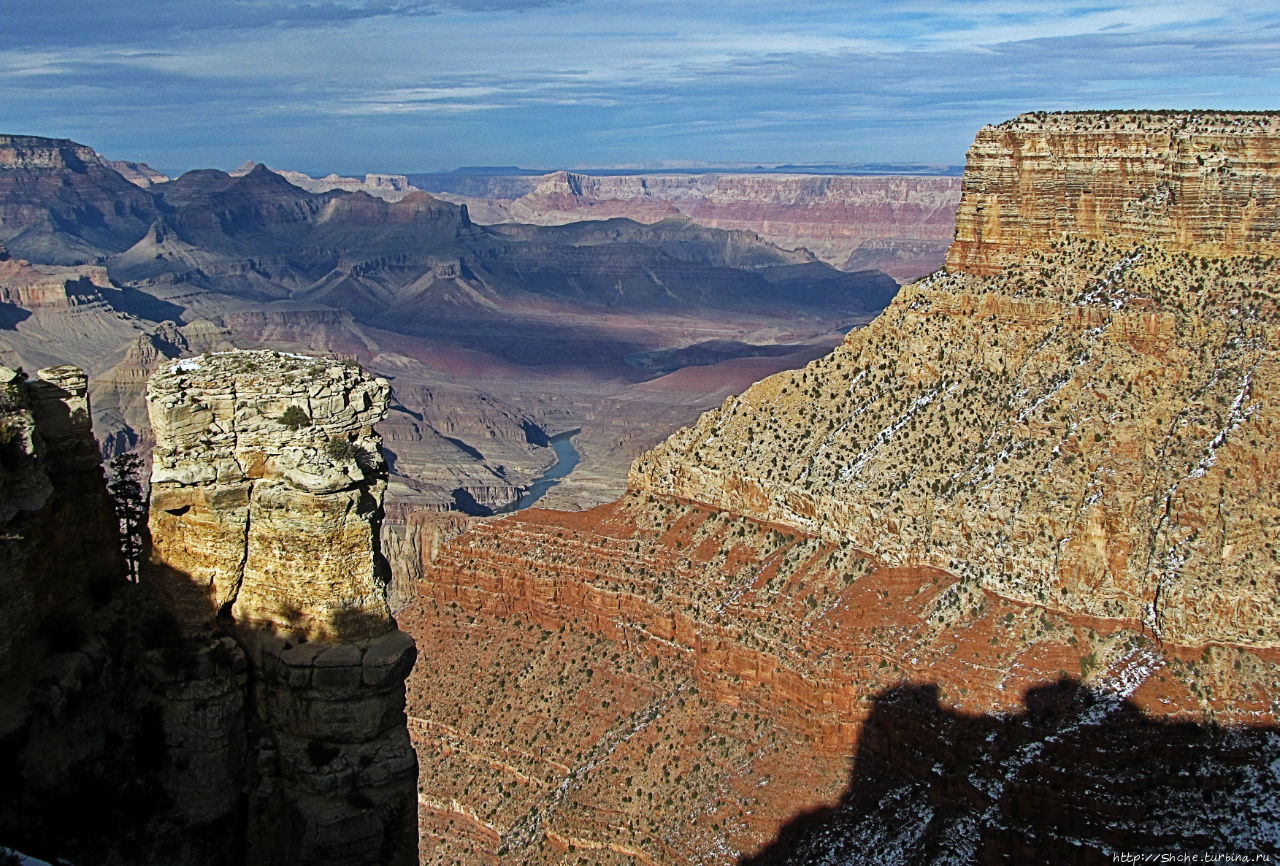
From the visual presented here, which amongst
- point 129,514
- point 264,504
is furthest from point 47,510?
point 264,504

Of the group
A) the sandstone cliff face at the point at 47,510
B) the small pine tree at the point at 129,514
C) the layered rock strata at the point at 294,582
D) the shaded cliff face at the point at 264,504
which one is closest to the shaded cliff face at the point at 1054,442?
the layered rock strata at the point at 294,582

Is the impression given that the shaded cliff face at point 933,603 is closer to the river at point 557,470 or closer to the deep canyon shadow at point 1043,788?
the deep canyon shadow at point 1043,788

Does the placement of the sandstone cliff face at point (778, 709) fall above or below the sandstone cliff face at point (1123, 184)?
below

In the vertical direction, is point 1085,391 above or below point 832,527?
above

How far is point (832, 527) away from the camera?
122ft

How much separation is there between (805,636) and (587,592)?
798 centimetres

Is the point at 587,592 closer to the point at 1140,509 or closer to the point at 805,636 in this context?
the point at 805,636

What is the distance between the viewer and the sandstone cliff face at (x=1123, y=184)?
37156 mm

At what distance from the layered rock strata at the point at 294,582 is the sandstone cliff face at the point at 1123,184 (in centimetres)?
2898

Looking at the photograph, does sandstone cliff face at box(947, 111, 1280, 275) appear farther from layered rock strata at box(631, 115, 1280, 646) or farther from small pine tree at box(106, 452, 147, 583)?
small pine tree at box(106, 452, 147, 583)

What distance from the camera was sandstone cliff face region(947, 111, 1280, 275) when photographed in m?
37.2

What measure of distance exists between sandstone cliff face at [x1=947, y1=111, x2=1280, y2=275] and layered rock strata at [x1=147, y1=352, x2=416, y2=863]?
29.0m

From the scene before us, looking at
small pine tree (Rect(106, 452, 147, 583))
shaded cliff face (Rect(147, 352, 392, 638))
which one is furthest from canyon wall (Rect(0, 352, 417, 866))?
small pine tree (Rect(106, 452, 147, 583))

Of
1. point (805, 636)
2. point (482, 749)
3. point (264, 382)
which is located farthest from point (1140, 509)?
point (264, 382)
